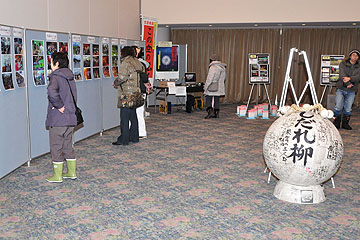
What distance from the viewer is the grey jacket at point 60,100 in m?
4.25

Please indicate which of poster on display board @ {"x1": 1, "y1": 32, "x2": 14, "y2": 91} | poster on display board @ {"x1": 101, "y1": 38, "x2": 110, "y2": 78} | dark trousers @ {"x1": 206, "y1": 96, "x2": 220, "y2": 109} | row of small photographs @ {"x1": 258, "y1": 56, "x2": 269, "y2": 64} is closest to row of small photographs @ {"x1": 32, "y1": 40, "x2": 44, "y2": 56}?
poster on display board @ {"x1": 1, "y1": 32, "x2": 14, "y2": 91}

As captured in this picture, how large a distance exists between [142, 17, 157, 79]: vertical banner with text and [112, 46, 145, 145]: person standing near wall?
2948 millimetres

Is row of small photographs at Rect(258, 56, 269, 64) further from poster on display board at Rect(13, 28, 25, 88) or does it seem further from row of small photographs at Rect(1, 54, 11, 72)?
row of small photographs at Rect(1, 54, 11, 72)

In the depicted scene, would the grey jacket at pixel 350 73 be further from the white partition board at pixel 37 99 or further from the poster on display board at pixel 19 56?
the poster on display board at pixel 19 56

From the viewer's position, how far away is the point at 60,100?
14.1 feet

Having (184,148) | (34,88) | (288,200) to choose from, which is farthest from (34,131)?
(288,200)

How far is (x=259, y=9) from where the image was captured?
9906mm

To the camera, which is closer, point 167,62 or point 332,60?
point 332,60

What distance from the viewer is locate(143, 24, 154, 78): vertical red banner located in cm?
927

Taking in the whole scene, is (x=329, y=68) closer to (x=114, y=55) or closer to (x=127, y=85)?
(x=114, y=55)

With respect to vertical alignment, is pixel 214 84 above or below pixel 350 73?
below

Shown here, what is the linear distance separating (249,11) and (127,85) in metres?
5.07

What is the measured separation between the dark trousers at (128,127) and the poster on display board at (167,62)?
418 centimetres

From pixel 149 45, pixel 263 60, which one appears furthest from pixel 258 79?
pixel 149 45
